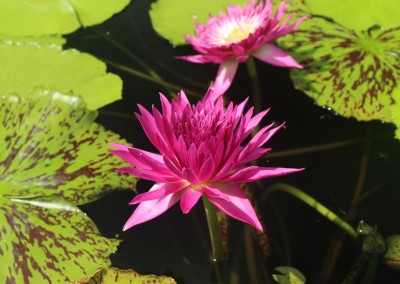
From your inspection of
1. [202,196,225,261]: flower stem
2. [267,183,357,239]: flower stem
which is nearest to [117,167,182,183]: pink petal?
[202,196,225,261]: flower stem

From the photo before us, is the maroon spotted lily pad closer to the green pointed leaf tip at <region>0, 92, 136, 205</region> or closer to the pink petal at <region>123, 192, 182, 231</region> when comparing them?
the green pointed leaf tip at <region>0, 92, 136, 205</region>

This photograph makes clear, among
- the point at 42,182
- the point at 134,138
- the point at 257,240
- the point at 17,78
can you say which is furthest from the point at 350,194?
the point at 17,78

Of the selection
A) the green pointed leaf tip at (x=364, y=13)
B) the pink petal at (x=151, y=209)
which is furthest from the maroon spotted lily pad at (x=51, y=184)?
the green pointed leaf tip at (x=364, y=13)

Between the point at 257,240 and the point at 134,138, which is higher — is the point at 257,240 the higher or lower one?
the lower one

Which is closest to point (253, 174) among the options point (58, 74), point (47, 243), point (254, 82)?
point (47, 243)

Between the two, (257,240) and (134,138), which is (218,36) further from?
(257,240)

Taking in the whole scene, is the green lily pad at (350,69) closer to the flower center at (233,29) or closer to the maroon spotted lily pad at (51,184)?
the flower center at (233,29)
